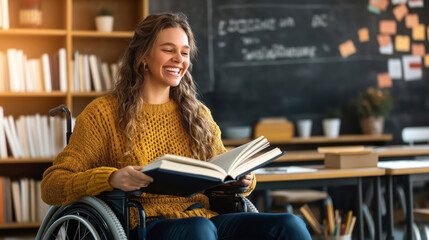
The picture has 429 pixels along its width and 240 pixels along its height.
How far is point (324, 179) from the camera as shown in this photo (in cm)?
288

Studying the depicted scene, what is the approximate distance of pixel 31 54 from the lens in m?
4.21

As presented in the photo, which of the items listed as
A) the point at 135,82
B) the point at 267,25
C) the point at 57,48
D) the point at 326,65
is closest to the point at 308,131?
the point at 326,65

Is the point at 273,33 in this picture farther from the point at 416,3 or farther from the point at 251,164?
the point at 251,164

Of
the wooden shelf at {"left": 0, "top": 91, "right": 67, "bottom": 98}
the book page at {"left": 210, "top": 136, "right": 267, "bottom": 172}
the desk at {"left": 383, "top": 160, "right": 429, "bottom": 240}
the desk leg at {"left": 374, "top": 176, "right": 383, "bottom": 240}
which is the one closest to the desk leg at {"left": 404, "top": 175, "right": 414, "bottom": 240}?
the desk at {"left": 383, "top": 160, "right": 429, "bottom": 240}

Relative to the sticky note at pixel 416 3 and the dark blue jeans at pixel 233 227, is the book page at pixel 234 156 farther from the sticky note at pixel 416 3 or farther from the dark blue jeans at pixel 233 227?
the sticky note at pixel 416 3

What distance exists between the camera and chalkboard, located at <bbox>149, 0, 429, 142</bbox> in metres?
4.87

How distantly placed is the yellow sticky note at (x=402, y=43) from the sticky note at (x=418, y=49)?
0.05 metres

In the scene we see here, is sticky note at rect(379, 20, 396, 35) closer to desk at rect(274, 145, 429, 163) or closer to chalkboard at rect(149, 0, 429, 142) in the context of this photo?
chalkboard at rect(149, 0, 429, 142)

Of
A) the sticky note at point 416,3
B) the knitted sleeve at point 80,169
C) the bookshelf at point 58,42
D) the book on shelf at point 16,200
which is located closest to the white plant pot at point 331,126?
the sticky note at point 416,3

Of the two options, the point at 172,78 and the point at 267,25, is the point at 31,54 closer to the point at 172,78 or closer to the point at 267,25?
the point at 267,25

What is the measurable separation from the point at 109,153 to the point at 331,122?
324 centimetres

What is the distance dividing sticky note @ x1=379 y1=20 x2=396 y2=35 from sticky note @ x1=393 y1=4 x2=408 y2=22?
67 mm

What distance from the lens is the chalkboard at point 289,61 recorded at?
16.0 ft

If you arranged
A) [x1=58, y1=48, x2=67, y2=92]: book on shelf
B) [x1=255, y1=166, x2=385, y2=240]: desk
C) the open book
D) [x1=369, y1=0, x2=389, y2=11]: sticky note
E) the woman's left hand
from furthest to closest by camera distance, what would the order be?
1. [x1=369, y1=0, x2=389, y2=11]: sticky note
2. [x1=58, y1=48, x2=67, y2=92]: book on shelf
3. [x1=255, y1=166, x2=385, y2=240]: desk
4. the woman's left hand
5. the open book
